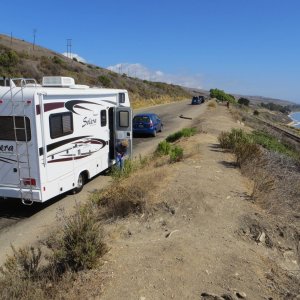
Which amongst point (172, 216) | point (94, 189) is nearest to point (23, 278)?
point (172, 216)

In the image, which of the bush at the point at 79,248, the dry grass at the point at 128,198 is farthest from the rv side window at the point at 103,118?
the bush at the point at 79,248

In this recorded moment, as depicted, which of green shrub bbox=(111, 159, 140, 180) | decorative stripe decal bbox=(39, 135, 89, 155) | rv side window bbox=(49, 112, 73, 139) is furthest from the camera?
green shrub bbox=(111, 159, 140, 180)

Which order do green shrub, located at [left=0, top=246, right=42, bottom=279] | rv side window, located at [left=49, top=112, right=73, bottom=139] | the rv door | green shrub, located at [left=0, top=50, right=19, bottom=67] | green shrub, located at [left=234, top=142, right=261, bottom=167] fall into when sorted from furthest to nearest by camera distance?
green shrub, located at [left=0, top=50, right=19, bottom=67], the rv door, green shrub, located at [left=234, top=142, right=261, bottom=167], rv side window, located at [left=49, top=112, right=73, bottom=139], green shrub, located at [left=0, top=246, right=42, bottom=279]

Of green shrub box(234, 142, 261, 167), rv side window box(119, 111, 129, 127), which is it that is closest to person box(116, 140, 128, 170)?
rv side window box(119, 111, 129, 127)

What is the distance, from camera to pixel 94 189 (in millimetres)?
11578

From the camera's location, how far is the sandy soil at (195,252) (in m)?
5.38

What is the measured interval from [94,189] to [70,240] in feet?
18.8

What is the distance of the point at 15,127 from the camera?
883 centimetres

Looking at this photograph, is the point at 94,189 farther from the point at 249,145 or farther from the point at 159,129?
the point at 159,129

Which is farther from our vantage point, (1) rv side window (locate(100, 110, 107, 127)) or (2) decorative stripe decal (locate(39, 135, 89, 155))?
(1) rv side window (locate(100, 110, 107, 127))

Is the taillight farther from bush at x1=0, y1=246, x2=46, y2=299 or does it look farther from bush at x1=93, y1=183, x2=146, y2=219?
bush at x1=0, y1=246, x2=46, y2=299

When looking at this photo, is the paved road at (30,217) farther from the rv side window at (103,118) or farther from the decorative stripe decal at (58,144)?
the rv side window at (103,118)

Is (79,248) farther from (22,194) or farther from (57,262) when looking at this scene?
(22,194)

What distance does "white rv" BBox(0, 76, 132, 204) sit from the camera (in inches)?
346
